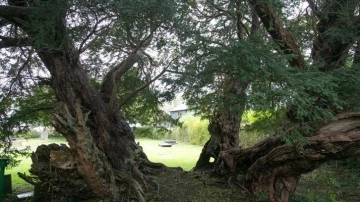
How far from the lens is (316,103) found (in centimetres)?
467

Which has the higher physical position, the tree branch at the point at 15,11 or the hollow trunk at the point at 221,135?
the tree branch at the point at 15,11

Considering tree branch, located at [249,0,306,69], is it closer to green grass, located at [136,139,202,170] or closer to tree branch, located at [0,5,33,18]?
tree branch, located at [0,5,33,18]

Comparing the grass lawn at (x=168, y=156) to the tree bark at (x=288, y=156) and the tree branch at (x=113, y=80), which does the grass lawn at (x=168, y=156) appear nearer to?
the tree branch at (x=113, y=80)

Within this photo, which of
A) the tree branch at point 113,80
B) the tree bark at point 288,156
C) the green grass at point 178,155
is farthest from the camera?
the green grass at point 178,155

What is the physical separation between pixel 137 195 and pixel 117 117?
1.53 m

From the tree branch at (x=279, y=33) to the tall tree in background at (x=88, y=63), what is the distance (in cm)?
147

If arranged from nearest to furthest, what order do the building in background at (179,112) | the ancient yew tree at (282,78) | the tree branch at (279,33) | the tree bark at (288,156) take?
the ancient yew tree at (282,78)
the tree branch at (279,33)
the tree bark at (288,156)
the building in background at (179,112)

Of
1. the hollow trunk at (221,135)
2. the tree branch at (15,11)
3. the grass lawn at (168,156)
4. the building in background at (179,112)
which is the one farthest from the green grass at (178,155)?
the tree branch at (15,11)

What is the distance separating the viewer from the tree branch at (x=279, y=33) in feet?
16.2

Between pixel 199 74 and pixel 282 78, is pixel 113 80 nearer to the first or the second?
pixel 199 74

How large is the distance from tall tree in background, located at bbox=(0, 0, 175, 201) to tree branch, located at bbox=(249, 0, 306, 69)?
1473 millimetres

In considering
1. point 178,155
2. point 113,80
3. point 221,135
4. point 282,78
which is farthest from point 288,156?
point 178,155

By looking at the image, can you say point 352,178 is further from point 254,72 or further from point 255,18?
point 254,72

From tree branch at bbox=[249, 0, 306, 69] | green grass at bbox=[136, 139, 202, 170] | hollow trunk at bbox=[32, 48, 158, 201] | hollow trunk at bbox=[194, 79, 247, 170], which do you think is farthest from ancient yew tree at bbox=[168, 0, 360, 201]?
green grass at bbox=[136, 139, 202, 170]
